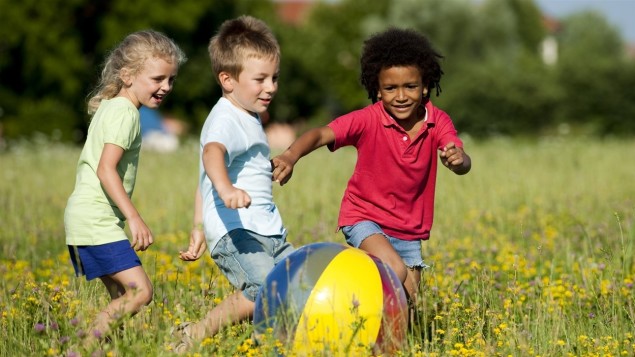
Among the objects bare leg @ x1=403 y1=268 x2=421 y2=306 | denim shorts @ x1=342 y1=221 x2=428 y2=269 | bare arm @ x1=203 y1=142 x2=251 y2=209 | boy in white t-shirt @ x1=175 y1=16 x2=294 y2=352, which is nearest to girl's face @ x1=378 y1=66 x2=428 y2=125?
denim shorts @ x1=342 y1=221 x2=428 y2=269

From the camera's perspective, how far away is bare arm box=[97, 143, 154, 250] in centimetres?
546

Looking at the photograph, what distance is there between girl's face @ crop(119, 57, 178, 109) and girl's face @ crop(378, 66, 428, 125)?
138cm

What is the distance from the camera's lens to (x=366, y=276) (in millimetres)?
5230

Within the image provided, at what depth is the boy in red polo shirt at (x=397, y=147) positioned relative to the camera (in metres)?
6.43

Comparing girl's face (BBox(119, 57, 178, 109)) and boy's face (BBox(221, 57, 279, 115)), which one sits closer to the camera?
boy's face (BBox(221, 57, 279, 115))

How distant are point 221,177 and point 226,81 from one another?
0.80 m

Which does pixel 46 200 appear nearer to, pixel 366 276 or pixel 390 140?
pixel 390 140

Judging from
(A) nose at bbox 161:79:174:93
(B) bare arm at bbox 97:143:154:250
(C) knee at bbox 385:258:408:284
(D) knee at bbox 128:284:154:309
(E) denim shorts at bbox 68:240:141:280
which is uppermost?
(A) nose at bbox 161:79:174:93

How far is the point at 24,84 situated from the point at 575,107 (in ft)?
74.5

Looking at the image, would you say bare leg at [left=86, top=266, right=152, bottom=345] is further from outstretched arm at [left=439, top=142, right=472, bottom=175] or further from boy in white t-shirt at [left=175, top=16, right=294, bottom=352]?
outstretched arm at [left=439, top=142, right=472, bottom=175]

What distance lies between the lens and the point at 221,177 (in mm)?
5289

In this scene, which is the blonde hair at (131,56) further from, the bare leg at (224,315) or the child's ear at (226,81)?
the bare leg at (224,315)

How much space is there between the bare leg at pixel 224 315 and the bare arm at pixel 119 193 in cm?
53

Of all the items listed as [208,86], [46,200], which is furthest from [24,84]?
[46,200]
